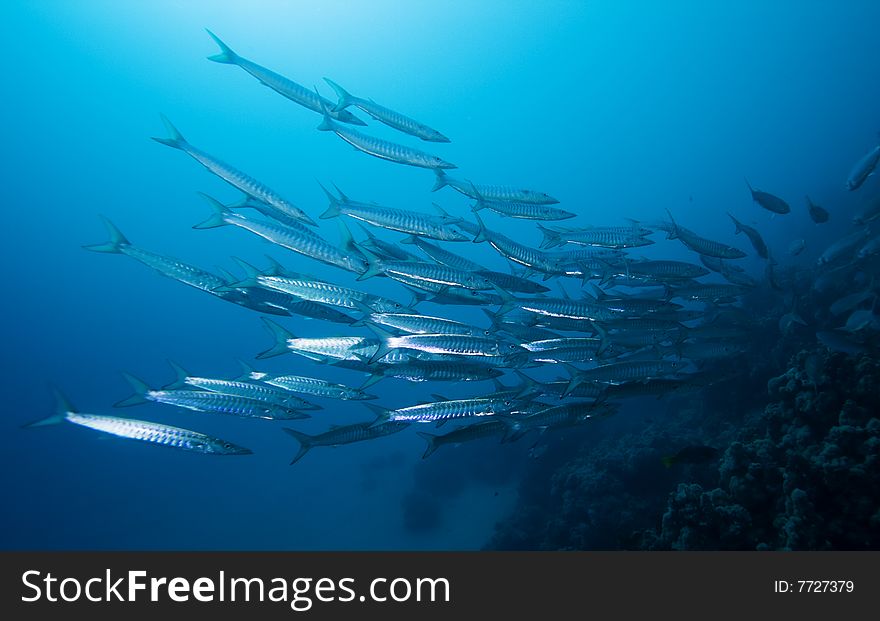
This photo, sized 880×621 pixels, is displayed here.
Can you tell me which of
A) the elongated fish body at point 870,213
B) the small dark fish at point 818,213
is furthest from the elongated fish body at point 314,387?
the small dark fish at point 818,213

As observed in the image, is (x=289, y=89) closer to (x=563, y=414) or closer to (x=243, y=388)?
(x=243, y=388)

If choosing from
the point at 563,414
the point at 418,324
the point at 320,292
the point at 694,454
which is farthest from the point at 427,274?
the point at 694,454

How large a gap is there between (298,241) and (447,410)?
2981 mm

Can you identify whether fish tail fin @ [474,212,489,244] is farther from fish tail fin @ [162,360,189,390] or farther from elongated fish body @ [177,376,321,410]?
fish tail fin @ [162,360,189,390]

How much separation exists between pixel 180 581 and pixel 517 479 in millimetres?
16837

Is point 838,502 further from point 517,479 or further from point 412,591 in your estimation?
point 517,479

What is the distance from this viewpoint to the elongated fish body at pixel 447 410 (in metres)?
5.23

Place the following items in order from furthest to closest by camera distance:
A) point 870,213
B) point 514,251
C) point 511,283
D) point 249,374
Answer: point 870,213, point 249,374, point 511,283, point 514,251

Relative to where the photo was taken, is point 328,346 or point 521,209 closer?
point 328,346

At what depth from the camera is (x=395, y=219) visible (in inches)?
211

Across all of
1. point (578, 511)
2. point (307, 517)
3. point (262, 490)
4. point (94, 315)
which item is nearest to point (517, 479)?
point (578, 511)

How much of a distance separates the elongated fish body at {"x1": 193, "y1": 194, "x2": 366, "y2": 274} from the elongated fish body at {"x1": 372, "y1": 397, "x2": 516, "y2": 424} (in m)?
1.95

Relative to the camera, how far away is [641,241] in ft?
20.5

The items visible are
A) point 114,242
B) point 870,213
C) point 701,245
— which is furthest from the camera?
point 870,213
